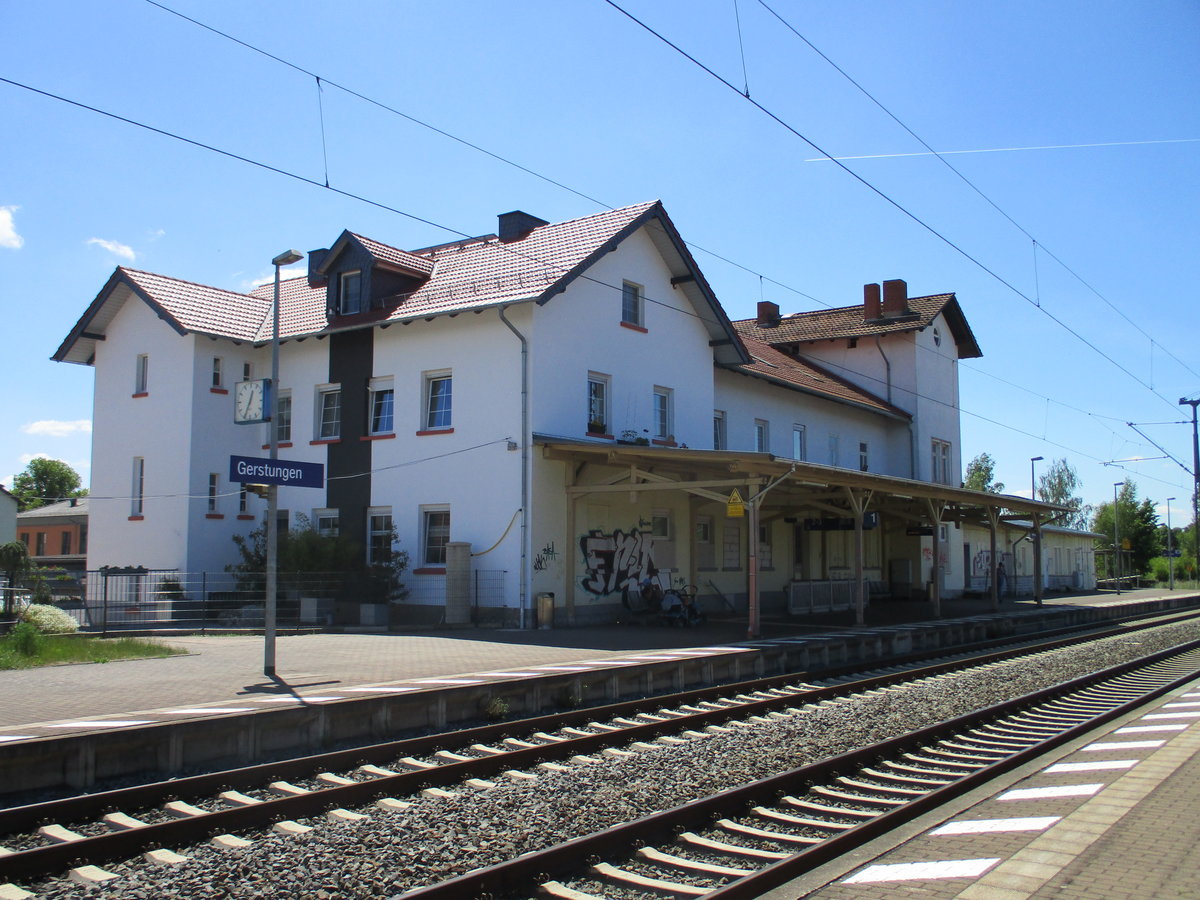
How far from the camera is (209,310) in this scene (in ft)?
86.4

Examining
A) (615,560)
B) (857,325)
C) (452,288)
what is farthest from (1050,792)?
(857,325)

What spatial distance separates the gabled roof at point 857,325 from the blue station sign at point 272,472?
89.4 feet

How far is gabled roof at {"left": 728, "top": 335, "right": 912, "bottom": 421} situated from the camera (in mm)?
29750

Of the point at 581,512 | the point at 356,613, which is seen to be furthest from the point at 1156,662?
the point at 356,613

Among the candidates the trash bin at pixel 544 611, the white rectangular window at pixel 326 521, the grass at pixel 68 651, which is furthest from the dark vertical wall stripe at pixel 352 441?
the grass at pixel 68 651

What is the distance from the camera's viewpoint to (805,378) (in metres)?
33.4

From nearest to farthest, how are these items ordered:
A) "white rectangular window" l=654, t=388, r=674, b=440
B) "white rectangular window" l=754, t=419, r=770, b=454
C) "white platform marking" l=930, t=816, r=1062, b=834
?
"white platform marking" l=930, t=816, r=1062, b=834
"white rectangular window" l=654, t=388, r=674, b=440
"white rectangular window" l=754, t=419, r=770, b=454

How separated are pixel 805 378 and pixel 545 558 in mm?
15609

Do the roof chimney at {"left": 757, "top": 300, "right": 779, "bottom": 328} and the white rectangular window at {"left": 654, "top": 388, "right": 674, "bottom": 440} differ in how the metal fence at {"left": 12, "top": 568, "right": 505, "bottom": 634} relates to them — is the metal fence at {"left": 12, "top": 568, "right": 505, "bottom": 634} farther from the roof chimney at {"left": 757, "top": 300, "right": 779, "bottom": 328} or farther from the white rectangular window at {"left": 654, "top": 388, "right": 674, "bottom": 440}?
the roof chimney at {"left": 757, "top": 300, "right": 779, "bottom": 328}

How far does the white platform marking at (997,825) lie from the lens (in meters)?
6.18

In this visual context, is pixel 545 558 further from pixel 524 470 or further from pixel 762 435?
pixel 762 435

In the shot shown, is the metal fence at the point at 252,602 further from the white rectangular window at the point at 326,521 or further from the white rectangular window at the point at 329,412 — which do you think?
the white rectangular window at the point at 329,412

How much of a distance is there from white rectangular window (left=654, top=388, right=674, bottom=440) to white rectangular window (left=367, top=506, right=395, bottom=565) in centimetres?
659

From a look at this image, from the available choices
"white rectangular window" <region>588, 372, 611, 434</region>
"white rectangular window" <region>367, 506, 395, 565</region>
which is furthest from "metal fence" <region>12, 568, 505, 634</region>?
"white rectangular window" <region>588, 372, 611, 434</region>
